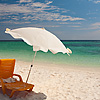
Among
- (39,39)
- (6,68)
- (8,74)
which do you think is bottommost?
(8,74)

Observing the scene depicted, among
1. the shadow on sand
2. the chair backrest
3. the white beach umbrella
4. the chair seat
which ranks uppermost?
the white beach umbrella

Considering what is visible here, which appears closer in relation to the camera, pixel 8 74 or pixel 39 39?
pixel 39 39

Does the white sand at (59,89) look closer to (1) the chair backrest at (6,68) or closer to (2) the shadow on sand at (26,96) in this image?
(2) the shadow on sand at (26,96)

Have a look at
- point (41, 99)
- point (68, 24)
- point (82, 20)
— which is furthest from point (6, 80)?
point (82, 20)

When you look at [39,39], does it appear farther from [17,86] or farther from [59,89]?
[59,89]

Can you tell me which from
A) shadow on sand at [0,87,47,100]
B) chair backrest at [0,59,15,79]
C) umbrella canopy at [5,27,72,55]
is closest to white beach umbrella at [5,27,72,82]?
umbrella canopy at [5,27,72,55]

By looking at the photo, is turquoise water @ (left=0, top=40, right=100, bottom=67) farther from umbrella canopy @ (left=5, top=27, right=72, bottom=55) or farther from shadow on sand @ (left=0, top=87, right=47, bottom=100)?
umbrella canopy @ (left=5, top=27, right=72, bottom=55)

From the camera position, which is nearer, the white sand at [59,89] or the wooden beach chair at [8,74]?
the wooden beach chair at [8,74]

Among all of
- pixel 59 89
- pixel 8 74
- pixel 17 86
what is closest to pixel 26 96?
pixel 17 86

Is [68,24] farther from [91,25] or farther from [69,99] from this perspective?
[69,99]

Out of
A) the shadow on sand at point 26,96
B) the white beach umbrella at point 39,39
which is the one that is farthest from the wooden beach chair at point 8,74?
the white beach umbrella at point 39,39

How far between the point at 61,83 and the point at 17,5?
37559mm

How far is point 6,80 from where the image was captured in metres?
4.75

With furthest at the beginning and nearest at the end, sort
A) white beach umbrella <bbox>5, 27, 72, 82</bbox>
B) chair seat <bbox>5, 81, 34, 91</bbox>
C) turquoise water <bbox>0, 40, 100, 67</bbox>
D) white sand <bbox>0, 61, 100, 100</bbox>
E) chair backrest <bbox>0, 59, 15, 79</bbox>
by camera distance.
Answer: turquoise water <bbox>0, 40, 100, 67</bbox> → chair backrest <bbox>0, 59, 15, 79</bbox> → white sand <bbox>0, 61, 100, 100</bbox> → chair seat <bbox>5, 81, 34, 91</bbox> → white beach umbrella <bbox>5, 27, 72, 82</bbox>
